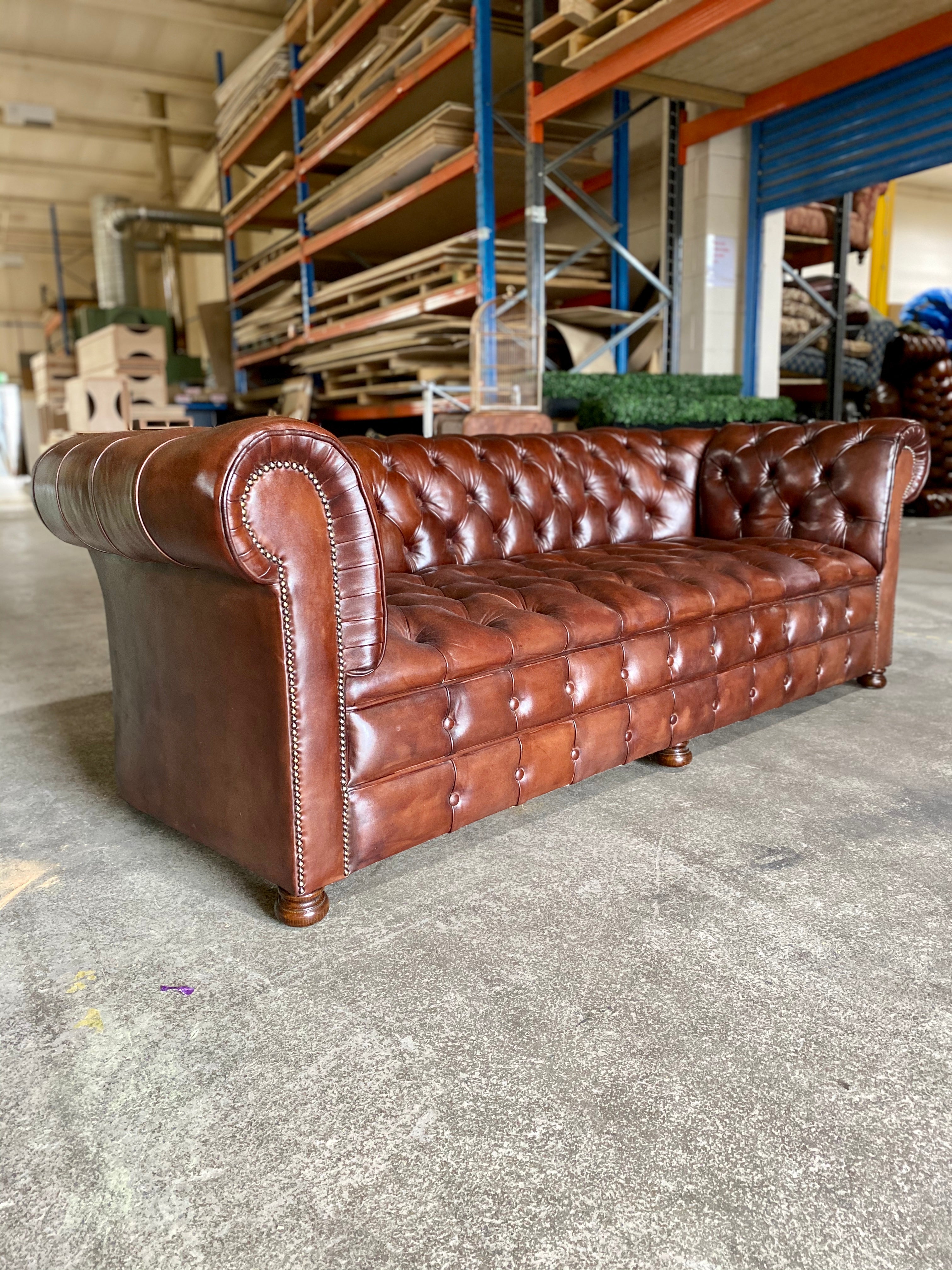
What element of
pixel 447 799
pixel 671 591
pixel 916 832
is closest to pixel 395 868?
pixel 447 799

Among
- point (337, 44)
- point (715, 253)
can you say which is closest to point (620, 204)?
point (715, 253)

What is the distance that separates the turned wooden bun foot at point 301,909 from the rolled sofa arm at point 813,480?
6.76 ft

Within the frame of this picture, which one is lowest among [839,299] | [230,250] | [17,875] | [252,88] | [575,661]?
[17,875]

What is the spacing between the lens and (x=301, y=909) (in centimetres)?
162

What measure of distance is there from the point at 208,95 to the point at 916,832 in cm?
1317

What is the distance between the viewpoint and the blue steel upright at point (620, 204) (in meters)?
6.12

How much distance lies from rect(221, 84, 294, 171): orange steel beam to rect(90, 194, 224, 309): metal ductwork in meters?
2.84

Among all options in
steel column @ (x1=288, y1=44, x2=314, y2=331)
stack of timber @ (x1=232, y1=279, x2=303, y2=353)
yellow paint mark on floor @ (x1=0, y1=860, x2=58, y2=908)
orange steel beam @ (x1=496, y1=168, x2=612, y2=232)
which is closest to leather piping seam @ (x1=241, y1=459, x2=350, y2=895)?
yellow paint mark on floor @ (x1=0, y1=860, x2=58, y2=908)

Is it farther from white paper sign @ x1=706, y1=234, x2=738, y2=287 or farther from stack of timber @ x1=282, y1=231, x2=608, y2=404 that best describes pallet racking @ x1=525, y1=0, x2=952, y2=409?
stack of timber @ x1=282, y1=231, x2=608, y2=404

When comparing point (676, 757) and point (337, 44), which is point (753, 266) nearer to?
point (337, 44)

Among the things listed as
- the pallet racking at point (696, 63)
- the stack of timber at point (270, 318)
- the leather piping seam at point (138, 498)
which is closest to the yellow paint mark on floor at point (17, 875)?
the leather piping seam at point (138, 498)

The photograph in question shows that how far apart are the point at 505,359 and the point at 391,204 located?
194 cm

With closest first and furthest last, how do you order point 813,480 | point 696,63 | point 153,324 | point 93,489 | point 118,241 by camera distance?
point 93,489 < point 813,480 < point 696,63 < point 153,324 < point 118,241

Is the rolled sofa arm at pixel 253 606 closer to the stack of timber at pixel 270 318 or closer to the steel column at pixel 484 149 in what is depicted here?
the steel column at pixel 484 149
